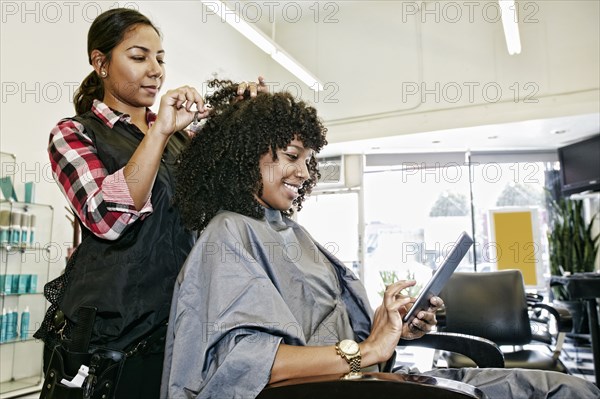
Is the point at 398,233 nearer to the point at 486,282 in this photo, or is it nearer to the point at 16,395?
the point at 486,282

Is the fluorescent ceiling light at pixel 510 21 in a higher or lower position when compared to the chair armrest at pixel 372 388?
higher

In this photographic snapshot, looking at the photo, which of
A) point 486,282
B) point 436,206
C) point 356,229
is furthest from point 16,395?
point 436,206

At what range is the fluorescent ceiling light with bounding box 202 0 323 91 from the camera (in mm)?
3857

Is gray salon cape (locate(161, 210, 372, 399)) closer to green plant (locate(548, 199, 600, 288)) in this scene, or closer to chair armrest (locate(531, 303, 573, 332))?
chair armrest (locate(531, 303, 573, 332))

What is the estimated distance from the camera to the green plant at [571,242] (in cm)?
558

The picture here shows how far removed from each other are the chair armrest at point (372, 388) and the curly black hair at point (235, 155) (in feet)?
1.90

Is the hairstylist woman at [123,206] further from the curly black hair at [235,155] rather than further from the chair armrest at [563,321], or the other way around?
the chair armrest at [563,321]

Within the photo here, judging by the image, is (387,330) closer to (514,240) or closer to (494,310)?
(494,310)

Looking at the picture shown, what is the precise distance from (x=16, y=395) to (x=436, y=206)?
Answer: 5.45 meters

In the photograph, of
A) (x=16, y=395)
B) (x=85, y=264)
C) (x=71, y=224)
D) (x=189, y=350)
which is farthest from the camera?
(x=71, y=224)

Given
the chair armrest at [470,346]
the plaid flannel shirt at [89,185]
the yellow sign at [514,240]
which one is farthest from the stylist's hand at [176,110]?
the yellow sign at [514,240]

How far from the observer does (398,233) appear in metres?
6.84

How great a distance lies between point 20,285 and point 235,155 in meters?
2.72

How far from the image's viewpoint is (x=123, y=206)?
111 centimetres
